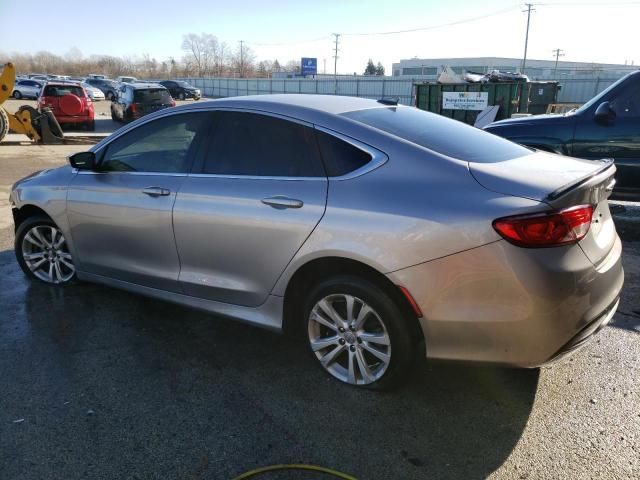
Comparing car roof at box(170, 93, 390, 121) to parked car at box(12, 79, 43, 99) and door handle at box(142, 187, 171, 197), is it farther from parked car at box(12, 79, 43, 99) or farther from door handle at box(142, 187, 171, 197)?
parked car at box(12, 79, 43, 99)

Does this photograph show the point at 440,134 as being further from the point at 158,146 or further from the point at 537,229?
the point at 158,146

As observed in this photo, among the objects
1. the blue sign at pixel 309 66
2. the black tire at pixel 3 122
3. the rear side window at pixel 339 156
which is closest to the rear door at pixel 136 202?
the rear side window at pixel 339 156

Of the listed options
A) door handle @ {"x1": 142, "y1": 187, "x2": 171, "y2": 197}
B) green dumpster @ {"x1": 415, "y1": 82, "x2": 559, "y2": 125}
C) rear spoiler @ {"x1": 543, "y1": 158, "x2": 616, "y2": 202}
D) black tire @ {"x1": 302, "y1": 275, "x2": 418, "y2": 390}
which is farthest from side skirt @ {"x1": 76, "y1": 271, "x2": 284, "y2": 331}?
green dumpster @ {"x1": 415, "y1": 82, "x2": 559, "y2": 125}

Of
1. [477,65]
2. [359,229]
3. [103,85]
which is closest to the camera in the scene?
[359,229]

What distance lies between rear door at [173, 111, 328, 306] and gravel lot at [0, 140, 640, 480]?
54cm

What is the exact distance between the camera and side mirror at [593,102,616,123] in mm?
6000

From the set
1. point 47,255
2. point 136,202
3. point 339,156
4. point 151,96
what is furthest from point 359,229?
point 151,96

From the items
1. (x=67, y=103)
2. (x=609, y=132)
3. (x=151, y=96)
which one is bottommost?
(x=609, y=132)

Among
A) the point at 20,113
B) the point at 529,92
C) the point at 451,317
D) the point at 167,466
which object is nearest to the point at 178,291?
the point at 167,466

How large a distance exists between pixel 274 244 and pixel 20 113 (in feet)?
49.8

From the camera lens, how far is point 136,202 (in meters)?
3.74

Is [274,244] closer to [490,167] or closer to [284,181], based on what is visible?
[284,181]

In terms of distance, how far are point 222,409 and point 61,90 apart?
19101 millimetres

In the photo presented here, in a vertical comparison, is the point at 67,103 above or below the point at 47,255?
above
